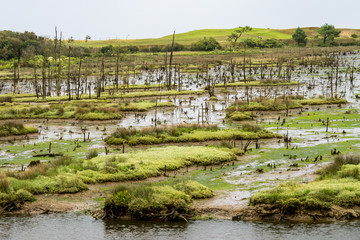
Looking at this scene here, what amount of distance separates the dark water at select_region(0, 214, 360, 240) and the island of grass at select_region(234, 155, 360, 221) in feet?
1.85

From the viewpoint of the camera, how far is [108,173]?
22.9 meters

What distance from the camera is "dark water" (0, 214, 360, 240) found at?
1591cm

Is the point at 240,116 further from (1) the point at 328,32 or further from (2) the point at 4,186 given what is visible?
(1) the point at 328,32

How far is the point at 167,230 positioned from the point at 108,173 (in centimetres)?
683

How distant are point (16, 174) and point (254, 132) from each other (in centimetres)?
1645

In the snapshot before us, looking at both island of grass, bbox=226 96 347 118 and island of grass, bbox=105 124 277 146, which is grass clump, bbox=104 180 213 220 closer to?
island of grass, bbox=105 124 277 146

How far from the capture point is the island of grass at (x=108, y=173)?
19500mm

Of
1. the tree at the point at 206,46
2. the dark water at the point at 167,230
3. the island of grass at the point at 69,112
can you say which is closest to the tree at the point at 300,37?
the tree at the point at 206,46

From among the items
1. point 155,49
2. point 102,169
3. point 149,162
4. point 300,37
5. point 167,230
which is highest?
point 300,37

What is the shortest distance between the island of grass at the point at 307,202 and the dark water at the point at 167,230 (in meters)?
0.56

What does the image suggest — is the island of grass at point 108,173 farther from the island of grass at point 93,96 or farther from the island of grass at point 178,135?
the island of grass at point 93,96

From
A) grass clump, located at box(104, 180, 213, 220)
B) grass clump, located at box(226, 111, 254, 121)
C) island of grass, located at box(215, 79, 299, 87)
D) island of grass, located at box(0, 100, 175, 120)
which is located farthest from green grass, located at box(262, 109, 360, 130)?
island of grass, located at box(215, 79, 299, 87)

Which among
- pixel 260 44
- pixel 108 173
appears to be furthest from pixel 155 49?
pixel 108 173

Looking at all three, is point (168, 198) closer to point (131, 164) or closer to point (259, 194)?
point (259, 194)
